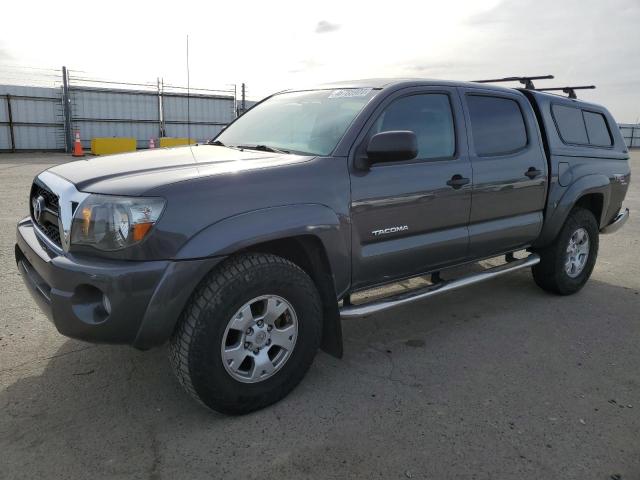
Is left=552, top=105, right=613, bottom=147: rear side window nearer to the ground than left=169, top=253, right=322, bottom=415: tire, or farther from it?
farther from it

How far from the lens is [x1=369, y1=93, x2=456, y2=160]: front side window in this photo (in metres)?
3.41

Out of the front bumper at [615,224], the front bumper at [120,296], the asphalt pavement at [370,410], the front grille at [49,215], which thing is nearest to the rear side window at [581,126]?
the front bumper at [615,224]

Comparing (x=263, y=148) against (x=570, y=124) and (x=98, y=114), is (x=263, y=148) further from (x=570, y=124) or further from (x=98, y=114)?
(x=98, y=114)

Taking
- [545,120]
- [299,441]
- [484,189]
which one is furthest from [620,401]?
[545,120]

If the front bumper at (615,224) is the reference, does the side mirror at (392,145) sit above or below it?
above

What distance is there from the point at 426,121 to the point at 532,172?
121 cm

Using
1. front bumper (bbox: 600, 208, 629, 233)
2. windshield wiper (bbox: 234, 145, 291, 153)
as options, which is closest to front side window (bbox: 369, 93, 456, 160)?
windshield wiper (bbox: 234, 145, 291, 153)

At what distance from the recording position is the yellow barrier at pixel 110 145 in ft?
64.9

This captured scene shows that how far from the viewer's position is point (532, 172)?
427 cm

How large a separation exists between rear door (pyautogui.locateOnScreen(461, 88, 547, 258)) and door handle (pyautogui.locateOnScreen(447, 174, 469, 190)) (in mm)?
142

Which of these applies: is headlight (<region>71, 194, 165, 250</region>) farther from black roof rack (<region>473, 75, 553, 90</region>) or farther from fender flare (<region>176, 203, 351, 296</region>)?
black roof rack (<region>473, 75, 553, 90</region>)

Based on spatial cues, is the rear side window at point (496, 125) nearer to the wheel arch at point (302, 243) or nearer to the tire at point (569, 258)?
the tire at point (569, 258)

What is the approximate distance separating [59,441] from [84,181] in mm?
1276

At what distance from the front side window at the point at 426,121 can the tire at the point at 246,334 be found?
1199 mm
